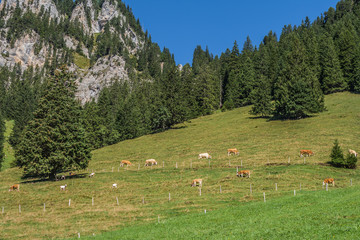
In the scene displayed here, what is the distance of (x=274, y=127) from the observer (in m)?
78.4

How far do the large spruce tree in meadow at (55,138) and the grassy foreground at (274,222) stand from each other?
27310mm

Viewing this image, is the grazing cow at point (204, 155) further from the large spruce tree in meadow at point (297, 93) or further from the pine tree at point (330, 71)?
the pine tree at point (330, 71)

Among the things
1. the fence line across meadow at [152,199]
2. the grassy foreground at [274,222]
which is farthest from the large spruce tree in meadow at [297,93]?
the grassy foreground at [274,222]

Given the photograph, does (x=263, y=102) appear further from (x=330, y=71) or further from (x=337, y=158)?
(x=337, y=158)

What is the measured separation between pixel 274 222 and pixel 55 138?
→ 1547 inches

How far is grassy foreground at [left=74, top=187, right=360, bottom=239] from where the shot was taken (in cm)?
1664

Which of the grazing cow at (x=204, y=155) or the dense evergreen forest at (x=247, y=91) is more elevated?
the dense evergreen forest at (x=247, y=91)

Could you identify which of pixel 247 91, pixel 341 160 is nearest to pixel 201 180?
pixel 341 160

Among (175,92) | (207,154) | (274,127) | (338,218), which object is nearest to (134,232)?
(338,218)

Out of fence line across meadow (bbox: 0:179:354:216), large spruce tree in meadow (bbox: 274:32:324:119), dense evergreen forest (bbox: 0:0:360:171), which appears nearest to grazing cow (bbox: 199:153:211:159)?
fence line across meadow (bbox: 0:179:354:216)

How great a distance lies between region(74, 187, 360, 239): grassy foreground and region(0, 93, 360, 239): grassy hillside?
11.1 feet

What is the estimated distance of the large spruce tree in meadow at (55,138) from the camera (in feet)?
156

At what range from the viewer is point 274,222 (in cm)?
1989

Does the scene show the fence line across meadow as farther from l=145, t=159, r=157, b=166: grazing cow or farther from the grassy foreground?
l=145, t=159, r=157, b=166: grazing cow
